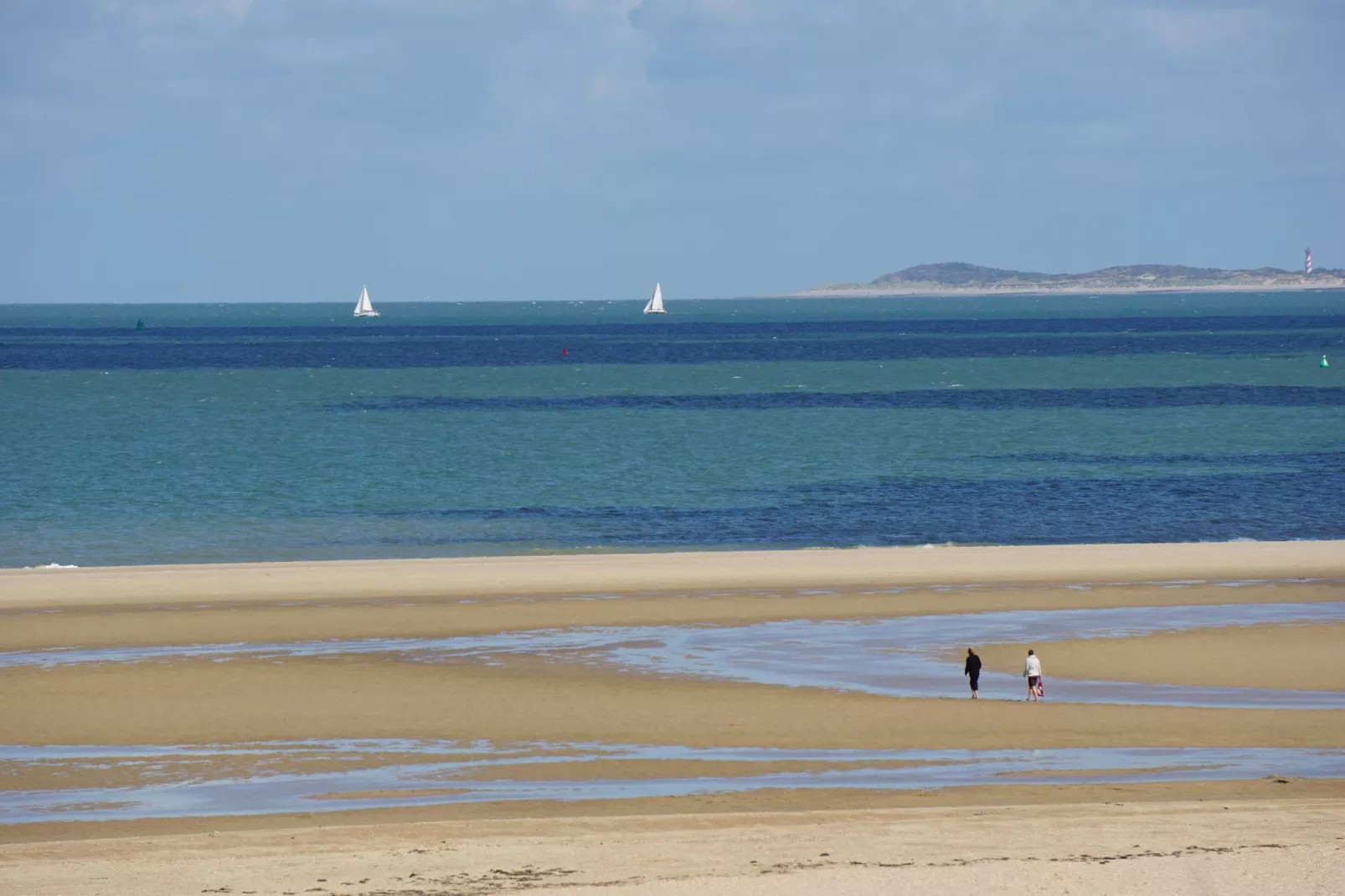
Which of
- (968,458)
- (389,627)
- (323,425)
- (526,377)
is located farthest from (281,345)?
(389,627)

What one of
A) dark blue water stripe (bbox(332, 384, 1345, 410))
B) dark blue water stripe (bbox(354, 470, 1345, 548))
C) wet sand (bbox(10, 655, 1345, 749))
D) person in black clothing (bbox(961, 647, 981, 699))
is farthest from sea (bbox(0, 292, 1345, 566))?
person in black clothing (bbox(961, 647, 981, 699))

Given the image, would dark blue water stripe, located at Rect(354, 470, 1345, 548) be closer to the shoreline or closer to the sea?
the sea

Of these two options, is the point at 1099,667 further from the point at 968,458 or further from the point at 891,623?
the point at 968,458

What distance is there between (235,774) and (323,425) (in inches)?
2476

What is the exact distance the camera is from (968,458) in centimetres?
6600

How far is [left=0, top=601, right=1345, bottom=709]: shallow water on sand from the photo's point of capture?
2481cm

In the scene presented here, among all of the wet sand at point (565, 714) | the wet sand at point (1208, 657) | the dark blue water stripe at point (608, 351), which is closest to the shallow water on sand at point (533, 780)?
the wet sand at point (565, 714)

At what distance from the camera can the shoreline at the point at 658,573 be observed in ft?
116

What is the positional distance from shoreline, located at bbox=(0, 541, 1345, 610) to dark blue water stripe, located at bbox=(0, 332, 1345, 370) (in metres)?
104

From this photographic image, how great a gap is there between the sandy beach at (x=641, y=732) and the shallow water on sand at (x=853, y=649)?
140 millimetres

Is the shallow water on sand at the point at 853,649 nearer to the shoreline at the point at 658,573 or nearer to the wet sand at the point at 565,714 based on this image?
the wet sand at the point at 565,714

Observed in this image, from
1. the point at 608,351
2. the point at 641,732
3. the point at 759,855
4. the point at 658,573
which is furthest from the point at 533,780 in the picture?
the point at 608,351

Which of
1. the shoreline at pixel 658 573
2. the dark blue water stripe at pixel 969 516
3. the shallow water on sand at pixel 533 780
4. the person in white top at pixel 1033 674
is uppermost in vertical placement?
the person in white top at pixel 1033 674

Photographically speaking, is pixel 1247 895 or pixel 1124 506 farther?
pixel 1124 506
